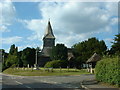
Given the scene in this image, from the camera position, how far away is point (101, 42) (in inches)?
3260

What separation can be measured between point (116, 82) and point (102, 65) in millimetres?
3221

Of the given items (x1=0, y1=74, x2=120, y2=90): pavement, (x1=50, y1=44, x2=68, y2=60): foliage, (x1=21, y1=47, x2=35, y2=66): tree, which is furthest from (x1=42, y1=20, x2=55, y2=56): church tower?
(x1=0, y1=74, x2=120, y2=90): pavement

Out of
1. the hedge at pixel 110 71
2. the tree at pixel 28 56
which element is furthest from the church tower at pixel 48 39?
the hedge at pixel 110 71

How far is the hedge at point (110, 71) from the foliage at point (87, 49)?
59.4 metres

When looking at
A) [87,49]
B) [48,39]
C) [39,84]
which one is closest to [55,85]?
[39,84]

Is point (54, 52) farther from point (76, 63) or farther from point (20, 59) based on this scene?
point (20, 59)

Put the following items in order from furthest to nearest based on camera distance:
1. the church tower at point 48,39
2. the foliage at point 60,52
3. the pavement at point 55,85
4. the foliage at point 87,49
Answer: the church tower at point 48,39, the foliage at point 87,49, the foliage at point 60,52, the pavement at point 55,85

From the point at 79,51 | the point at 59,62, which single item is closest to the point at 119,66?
the point at 59,62

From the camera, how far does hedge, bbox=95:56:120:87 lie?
48.4 ft

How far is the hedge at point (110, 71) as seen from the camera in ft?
48.4

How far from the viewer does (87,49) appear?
81688 mm

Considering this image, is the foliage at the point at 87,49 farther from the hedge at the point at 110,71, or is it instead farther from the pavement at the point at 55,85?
the hedge at the point at 110,71

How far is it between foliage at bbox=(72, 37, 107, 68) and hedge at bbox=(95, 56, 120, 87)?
59409mm

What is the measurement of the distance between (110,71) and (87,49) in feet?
218
